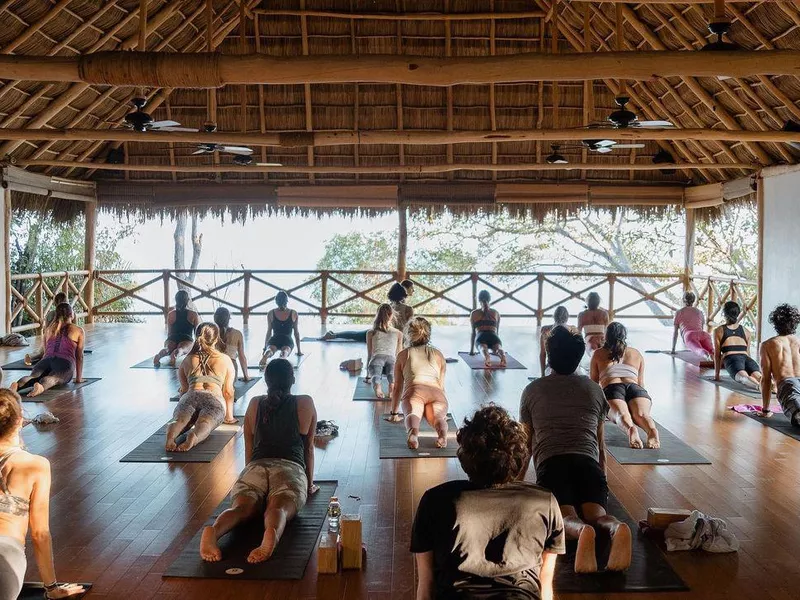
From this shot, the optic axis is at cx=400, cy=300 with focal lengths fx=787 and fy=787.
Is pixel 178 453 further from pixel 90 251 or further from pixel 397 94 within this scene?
pixel 90 251

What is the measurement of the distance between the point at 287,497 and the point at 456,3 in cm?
890

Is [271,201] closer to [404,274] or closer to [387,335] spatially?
[404,274]

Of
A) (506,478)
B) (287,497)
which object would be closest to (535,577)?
(506,478)

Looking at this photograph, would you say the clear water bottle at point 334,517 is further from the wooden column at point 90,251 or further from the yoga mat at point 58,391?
the wooden column at point 90,251

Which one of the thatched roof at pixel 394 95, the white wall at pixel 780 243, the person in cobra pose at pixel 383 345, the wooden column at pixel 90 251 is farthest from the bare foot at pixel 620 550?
the wooden column at pixel 90 251

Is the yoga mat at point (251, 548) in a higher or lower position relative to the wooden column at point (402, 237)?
lower

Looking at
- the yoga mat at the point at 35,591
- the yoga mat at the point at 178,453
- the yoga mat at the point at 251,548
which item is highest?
the yoga mat at the point at 178,453

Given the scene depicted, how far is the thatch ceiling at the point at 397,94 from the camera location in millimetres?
8273

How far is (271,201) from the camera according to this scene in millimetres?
12250

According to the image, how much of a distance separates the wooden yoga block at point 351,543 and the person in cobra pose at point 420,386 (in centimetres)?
171

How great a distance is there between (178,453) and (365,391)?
2.21 m

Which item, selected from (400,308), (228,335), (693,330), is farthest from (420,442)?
(693,330)

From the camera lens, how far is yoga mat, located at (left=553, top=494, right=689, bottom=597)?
2910 mm

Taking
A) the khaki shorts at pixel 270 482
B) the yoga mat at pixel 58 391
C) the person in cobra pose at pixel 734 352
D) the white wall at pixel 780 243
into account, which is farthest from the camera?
the white wall at pixel 780 243
